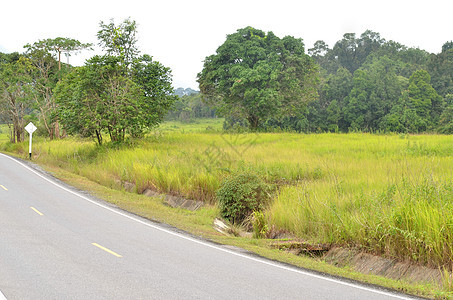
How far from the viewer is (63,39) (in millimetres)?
43000

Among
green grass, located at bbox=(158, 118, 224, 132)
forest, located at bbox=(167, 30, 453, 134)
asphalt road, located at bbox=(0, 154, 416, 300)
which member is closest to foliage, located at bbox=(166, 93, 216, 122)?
green grass, located at bbox=(158, 118, 224, 132)

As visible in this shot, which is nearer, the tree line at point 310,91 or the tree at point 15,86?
the tree line at point 310,91

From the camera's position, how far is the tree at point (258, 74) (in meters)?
36.4

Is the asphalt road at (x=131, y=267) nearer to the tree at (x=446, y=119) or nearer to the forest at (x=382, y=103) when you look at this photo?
the forest at (x=382, y=103)

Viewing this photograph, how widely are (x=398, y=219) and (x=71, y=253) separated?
6.77 m

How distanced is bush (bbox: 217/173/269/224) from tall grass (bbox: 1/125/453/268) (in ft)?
1.93

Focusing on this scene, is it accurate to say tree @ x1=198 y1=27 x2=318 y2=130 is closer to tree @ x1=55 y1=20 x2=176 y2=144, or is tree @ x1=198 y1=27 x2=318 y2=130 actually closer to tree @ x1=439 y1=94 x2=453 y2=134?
tree @ x1=55 y1=20 x2=176 y2=144

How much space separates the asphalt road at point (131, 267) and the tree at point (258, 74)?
27.4 m

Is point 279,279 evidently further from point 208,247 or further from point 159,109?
point 159,109

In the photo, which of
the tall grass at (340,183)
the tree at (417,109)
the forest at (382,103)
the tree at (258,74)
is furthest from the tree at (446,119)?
the tall grass at (340,183)

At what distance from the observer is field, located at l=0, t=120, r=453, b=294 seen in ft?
24.9

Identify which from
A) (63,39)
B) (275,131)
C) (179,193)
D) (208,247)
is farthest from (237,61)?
(208,247)

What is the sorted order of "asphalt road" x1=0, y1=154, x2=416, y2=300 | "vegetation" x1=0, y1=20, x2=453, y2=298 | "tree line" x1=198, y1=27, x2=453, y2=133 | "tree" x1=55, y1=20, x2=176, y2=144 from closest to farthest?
"asphalt road" x1=0, y1=154, x2=416, y2=300 < "vegetation" x1=0, y1=20, x2=453, y2=298 < "tree" x1=55, y1=20, x2=176, y2=144 < "tree line" x1=198, y1=27, x2=453, y2=133

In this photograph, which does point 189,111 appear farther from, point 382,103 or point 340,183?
point 340,183
